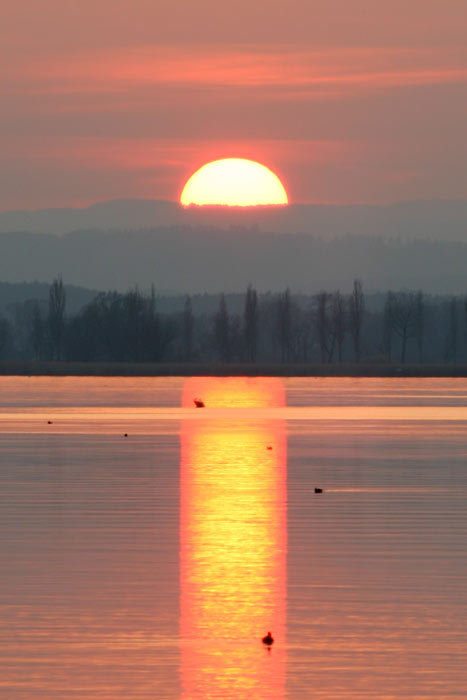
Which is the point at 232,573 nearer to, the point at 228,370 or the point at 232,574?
the point at 232,574

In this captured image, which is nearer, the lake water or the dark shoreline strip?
the lake water

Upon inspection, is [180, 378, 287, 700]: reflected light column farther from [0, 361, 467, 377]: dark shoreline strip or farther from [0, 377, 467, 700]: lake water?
[0, 361, 467, 377]: dark shoreline strip

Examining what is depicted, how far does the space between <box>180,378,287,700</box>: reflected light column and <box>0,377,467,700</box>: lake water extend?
0.03m

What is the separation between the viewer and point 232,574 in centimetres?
1805

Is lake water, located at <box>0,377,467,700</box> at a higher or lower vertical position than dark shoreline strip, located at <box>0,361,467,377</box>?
lower

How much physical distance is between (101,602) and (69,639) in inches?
79.5

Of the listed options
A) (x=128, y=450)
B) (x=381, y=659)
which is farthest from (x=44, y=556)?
(x=128, y=450)

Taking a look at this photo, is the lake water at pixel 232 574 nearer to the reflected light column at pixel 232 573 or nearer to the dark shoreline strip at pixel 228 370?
the reflected light column at pixel 232 573

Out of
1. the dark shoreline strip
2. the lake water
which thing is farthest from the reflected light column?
the dark shoreline strip

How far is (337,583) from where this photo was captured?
17.4 meters

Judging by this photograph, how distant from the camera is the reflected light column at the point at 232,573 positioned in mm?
12672

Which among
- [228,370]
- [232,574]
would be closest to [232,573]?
[232,574]

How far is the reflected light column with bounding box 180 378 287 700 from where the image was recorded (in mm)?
12672

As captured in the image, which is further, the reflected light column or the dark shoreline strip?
the dark shoreline strip
